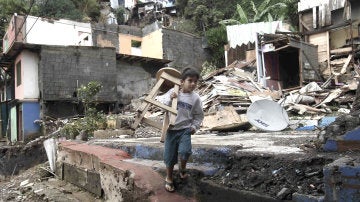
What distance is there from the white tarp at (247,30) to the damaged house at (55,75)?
4.71 meters

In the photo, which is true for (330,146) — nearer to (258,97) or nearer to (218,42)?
(258,97)

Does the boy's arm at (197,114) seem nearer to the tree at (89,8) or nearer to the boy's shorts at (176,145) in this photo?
the boy's shorts at (176,145)

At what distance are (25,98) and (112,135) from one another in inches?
392

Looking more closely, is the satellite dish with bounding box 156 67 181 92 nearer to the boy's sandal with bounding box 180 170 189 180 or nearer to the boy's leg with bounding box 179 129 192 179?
the boy's leg with bounding box 179 129 192 179

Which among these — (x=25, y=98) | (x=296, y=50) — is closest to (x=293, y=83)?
(x=296, y=50)

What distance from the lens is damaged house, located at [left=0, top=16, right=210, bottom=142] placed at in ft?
57.5

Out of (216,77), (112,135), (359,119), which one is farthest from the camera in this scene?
(216,77)

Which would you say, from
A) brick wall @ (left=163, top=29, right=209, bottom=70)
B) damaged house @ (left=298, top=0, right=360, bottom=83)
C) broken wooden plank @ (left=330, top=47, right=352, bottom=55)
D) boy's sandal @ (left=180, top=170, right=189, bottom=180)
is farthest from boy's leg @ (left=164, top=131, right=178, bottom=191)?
brick wall @ (left=163, top=29, right=209, bottom=70)

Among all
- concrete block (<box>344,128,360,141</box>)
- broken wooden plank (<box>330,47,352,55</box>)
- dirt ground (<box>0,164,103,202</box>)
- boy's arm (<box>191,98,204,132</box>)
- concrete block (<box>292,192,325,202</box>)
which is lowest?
dirt ground (<box>0,164,103,202</box>)

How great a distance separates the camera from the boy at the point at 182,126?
3529 mm

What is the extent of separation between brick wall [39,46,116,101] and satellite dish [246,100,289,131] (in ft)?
41.2

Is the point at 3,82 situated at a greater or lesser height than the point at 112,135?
greater

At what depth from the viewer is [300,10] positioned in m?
19.8

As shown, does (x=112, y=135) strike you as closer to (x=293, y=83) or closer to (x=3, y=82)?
(x=293, y=83)
